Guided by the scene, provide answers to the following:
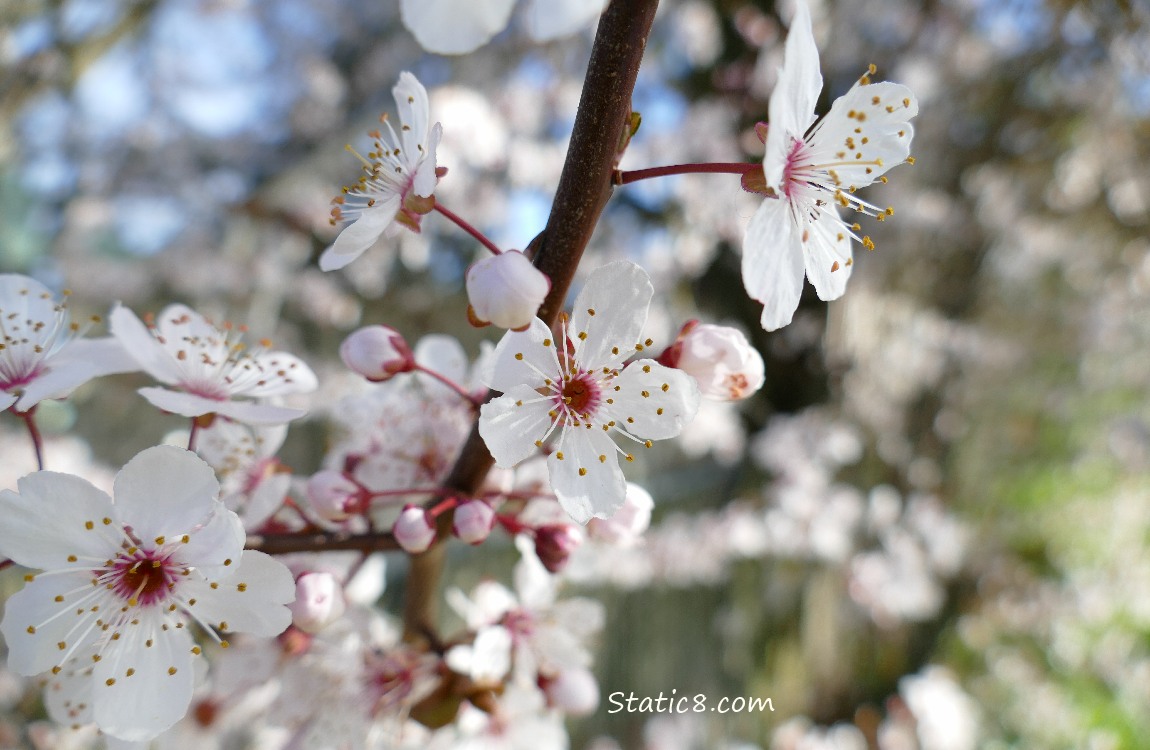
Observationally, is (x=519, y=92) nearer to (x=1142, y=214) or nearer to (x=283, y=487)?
(x=1142, y=214)

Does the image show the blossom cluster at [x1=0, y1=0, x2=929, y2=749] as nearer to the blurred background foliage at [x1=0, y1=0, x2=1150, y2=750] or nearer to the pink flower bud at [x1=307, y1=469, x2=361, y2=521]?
the pink flower bud at [x1=307, y1=469, x2=361, y2=521]

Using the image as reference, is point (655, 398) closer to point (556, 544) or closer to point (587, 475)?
point (587, 475)

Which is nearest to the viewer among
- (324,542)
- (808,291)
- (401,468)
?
(324,542)

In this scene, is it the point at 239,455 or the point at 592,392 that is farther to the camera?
the point at 239,455

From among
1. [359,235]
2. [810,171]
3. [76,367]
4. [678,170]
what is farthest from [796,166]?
[76,367]

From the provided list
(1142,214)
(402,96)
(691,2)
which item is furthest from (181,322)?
(1142,214)

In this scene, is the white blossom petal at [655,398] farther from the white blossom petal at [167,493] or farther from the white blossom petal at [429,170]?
the white blossom petal at [167,493]

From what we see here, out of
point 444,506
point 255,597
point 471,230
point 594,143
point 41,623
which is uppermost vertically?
point 594,143
